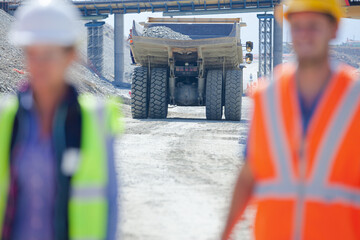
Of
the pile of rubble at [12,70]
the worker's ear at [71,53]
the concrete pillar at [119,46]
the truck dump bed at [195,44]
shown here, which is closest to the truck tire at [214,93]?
the truck dump bed at [195,44]

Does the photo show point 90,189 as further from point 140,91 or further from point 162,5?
point 162,5

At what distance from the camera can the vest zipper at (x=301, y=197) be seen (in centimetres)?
230

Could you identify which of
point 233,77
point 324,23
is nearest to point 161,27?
point 233,77

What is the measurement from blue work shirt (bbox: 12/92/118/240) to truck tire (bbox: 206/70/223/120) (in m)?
14.9

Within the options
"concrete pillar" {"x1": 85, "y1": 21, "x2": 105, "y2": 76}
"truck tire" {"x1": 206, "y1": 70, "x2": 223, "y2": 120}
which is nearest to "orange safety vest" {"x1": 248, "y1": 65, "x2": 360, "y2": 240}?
"truck tire" {"x1": 206, "y1": 70, "x2": 223, "y2": 120}

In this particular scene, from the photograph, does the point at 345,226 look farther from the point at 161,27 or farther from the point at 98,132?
the point at 161,27

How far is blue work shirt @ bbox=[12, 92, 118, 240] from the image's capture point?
2.21m

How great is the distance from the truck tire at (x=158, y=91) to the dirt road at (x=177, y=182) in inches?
141

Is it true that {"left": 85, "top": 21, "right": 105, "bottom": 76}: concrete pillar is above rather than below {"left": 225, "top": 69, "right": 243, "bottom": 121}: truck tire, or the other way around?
above

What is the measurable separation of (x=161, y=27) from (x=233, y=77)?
224cm

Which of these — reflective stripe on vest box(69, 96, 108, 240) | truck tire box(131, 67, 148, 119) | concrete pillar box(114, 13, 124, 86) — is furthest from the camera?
concrete pillar box(114, 13, 124, 86)

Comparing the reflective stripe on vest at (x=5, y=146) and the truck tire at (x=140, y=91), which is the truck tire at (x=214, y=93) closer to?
the truck tire at (x=140, y=91)

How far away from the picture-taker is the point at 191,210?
610cm

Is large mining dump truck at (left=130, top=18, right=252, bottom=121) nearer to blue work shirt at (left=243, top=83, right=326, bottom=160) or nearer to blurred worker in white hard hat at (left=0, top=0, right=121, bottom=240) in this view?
blue work shirt at (left=243, top=83, right=326, bottom=160)
